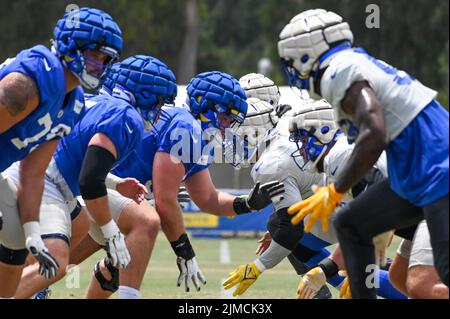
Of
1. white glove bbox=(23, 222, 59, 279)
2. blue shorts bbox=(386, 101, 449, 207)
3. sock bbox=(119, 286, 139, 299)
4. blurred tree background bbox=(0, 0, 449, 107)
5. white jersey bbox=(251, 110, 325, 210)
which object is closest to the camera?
blue shorts bbox=(386, 101, 449, 207)

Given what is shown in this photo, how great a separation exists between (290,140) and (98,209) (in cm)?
220

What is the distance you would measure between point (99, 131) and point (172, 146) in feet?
3.00

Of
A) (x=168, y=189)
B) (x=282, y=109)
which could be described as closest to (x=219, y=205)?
(x=168, y=189)

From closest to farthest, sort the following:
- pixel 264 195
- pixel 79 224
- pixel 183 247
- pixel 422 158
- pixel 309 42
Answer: pixel 422 158 → pixel 309 42 → pixel 79 224 → pixel 183 247 → pixel 264 195

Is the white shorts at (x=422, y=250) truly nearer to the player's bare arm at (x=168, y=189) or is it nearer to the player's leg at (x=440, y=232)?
the player's leg at (x=440, y=232)

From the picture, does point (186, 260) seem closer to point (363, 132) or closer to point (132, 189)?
point (132, 189)

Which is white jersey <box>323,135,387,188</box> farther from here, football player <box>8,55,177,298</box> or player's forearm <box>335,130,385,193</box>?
player's forearm <box>335,130,385,193</box>

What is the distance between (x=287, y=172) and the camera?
348 inches

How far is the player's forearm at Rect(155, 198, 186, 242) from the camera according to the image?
26.2 ft

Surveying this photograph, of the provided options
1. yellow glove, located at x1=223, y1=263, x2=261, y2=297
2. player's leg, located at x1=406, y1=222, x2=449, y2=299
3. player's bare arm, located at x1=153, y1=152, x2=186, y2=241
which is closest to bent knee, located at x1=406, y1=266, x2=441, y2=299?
player's leg, located at x1=406, y1=222, x2=449, y2=299

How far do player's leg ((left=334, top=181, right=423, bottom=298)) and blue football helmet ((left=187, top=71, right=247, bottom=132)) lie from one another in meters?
2.52

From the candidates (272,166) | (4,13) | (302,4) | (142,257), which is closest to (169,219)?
(142,257)

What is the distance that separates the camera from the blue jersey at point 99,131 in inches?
285

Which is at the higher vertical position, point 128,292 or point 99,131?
point 99,131
